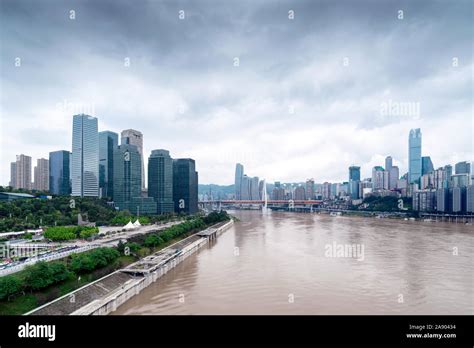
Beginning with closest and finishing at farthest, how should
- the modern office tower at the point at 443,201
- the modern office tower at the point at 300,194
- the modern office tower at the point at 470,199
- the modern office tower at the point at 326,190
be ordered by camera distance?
the modern office tower at the point at 470,199
the modern office tower at the point at 443,201
the modern office tower at the point at 300,194
the modern office tower at the point at 326,190

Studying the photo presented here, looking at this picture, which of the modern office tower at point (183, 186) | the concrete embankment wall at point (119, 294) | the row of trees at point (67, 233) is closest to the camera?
the concrete embankment wall at point (119, 294)

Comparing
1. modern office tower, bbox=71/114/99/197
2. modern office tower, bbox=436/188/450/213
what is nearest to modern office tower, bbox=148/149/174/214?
modern office tower, bbox=71/114/99/197

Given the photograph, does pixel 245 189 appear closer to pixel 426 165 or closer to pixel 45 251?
pixel 426 165

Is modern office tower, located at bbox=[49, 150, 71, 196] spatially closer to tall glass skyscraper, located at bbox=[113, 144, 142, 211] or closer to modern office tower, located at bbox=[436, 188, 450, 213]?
tall glass skyscraper, located at bbox=[113, 144, 142, 211]

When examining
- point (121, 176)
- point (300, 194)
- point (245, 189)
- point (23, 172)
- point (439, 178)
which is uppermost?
point (23, 172)

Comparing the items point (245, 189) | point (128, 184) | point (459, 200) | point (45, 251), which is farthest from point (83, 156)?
point (245, 189)

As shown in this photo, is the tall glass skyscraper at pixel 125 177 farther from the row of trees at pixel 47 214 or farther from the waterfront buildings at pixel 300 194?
the waterfront buildings at pixel 300 194

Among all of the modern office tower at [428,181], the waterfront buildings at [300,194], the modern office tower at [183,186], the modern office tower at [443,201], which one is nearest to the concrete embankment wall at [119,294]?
the modern office tower at [183,186]

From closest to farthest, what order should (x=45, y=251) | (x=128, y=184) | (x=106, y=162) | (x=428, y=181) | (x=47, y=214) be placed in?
(x=45, y=251) → (x=47, y=214) → (x=128, y=184) → (x=106, y=162) → (x=428, y=181)
